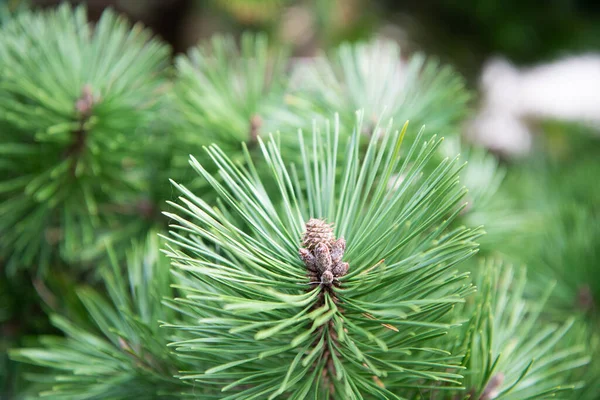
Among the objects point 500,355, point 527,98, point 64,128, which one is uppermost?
point 527,98

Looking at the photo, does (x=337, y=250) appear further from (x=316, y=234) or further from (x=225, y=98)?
(x=225, y=98)

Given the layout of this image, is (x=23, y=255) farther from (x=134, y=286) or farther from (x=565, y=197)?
(x=565, y=197)

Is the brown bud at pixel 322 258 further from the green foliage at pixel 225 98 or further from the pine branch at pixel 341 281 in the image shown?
the green foliage at pixel 225 98

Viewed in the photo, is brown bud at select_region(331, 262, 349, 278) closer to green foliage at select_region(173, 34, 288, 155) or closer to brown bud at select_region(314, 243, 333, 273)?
brown bud at select_region(314, 243, 333, 273)

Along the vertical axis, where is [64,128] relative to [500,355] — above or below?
above

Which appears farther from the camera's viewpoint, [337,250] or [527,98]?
[527,98]

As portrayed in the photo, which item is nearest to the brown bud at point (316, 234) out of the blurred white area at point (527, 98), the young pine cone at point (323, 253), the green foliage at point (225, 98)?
the young pine cone at point (323, 253)

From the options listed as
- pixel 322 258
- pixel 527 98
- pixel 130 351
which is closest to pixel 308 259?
pixel 322 258
